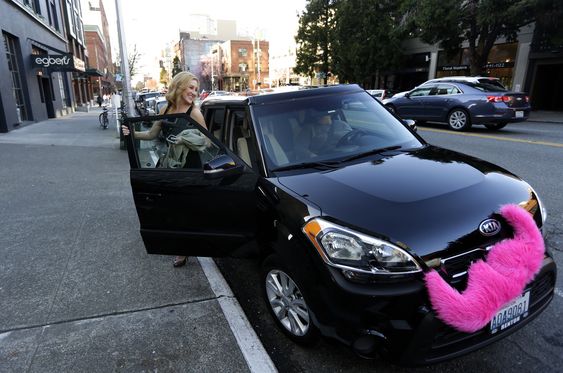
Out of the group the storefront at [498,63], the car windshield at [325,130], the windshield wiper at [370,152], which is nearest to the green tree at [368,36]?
the storefront at [498,63]

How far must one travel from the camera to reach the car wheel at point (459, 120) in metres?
12.3

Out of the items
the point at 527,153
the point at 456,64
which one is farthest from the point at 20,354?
the point at 456,64

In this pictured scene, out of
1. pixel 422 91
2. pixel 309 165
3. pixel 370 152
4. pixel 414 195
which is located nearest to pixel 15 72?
pixel 422 91

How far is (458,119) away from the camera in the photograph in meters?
→ 12.6

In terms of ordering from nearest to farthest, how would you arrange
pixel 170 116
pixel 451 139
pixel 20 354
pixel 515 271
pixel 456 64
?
pixel 515 271, pixel 20 354, pixel 170 116, pixel 451 139, pixel 456 64

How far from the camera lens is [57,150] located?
36.1 ft

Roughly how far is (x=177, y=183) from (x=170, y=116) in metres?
0.65

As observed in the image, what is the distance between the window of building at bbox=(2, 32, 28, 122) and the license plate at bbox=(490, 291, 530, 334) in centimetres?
2025

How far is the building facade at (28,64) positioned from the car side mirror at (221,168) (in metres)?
15.6

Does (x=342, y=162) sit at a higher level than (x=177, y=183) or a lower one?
higher

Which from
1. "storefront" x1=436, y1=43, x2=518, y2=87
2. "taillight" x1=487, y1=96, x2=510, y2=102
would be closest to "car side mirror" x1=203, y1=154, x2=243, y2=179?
"taillight" x1=487, y1=96, x2=510, y2=102

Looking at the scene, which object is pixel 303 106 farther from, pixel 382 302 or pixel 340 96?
pixel 382 302

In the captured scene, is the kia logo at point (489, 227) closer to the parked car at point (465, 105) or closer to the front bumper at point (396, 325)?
the front bumper at point (396, 325)

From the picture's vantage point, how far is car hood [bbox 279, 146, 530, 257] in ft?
6.79
